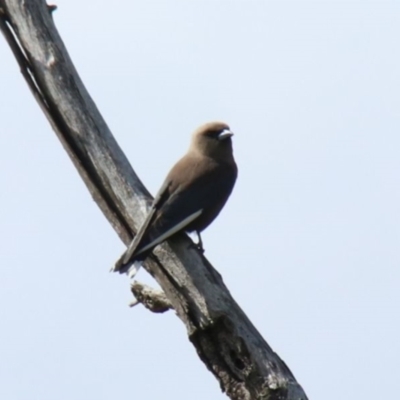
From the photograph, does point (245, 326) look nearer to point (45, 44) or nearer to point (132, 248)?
point (132, 248)

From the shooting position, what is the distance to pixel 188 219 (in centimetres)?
781

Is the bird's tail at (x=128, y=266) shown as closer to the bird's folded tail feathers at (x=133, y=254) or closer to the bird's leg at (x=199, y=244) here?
the bird's folded tail feathers at (x=133, y=254)

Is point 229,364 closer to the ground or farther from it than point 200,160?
closer to the ground

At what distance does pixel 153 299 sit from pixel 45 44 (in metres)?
1.57

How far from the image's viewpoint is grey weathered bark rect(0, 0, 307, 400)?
21.5ft

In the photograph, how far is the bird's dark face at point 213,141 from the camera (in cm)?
865

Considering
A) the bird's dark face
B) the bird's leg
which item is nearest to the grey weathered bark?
the bird's leg

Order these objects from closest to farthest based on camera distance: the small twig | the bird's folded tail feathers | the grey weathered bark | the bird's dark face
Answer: the grey weathered bark < the bird's folded tail feathers < the small twig < the bird's dark face

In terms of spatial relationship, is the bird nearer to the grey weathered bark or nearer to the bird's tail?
the bird's tail

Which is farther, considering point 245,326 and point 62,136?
point 62,136

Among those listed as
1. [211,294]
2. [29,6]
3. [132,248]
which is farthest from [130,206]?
[29,6]

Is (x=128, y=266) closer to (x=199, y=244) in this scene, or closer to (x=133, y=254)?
(x=133, y=254)

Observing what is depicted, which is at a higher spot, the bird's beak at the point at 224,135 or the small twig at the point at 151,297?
the bird's beak at the point at 224,135

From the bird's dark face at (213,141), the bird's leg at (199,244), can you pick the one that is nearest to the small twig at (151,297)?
the bird's leg at (199,244)
